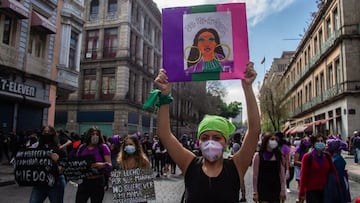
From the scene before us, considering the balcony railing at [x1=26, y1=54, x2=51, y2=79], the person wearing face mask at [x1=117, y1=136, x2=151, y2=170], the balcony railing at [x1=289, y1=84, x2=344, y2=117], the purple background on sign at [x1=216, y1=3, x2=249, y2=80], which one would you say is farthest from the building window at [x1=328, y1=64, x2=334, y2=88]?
the purple background on sign at [x1=216, y1=3, x2=249, y2=80]

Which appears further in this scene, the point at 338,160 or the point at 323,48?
the point at 323,48

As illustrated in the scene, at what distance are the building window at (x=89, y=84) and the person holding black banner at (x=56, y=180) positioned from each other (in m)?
29.6

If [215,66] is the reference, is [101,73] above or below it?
above

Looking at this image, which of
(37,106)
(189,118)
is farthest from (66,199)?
(189,118)

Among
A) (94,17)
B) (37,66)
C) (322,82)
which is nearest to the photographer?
(37,66)

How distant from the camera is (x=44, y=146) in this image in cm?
529

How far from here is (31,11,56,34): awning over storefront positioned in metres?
18.8

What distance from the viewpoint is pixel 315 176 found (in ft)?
18.1

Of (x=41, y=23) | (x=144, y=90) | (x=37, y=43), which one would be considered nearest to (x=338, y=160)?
(x=41, y=23)

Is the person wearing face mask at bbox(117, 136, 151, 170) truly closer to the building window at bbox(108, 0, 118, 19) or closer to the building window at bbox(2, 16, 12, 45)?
the building window at bbox(2, 16, 12, 45)

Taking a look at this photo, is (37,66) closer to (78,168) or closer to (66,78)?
(66,78)

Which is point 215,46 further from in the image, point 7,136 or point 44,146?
point 7,136

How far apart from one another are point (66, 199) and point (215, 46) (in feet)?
23.3

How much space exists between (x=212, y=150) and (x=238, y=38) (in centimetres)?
104
